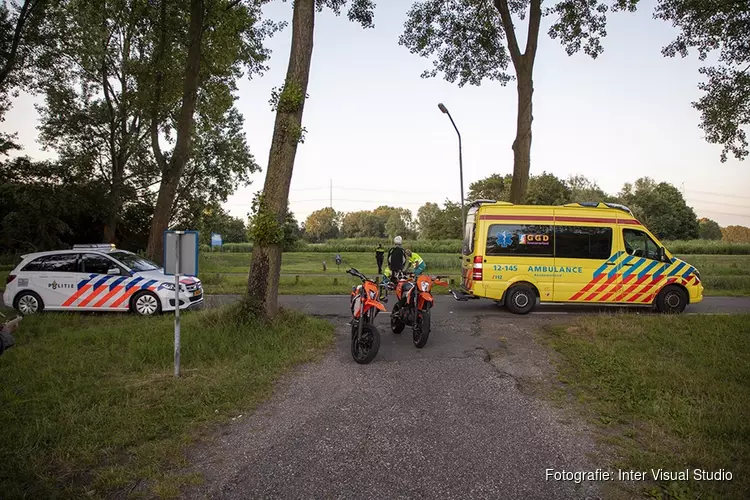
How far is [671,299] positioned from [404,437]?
999cm

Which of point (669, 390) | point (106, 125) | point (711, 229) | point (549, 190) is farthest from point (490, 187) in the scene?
point (711, 229)

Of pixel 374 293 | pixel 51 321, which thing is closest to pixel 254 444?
pixel 374 293

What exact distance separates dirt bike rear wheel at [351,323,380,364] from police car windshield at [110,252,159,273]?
6704mm

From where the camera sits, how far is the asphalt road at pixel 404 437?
11.0 ft

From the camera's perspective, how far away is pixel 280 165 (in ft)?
28.7

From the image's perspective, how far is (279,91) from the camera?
8828mm

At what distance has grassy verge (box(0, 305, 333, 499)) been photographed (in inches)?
141

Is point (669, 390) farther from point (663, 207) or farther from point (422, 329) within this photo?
point (663, 207)

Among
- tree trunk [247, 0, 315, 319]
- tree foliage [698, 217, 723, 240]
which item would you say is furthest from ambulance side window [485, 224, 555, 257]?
tree foliage [698, 217, 723, 240]

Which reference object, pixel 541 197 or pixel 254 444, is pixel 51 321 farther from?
pixel 541 197

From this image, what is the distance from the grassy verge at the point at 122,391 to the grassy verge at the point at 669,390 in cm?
374

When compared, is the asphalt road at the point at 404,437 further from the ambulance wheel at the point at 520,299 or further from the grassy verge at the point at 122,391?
the ambulance wheel at the point at 520,299

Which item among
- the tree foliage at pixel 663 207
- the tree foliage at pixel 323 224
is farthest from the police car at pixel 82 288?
the tree foliage at pixel 323 224

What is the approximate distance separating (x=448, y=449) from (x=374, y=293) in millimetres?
3178
